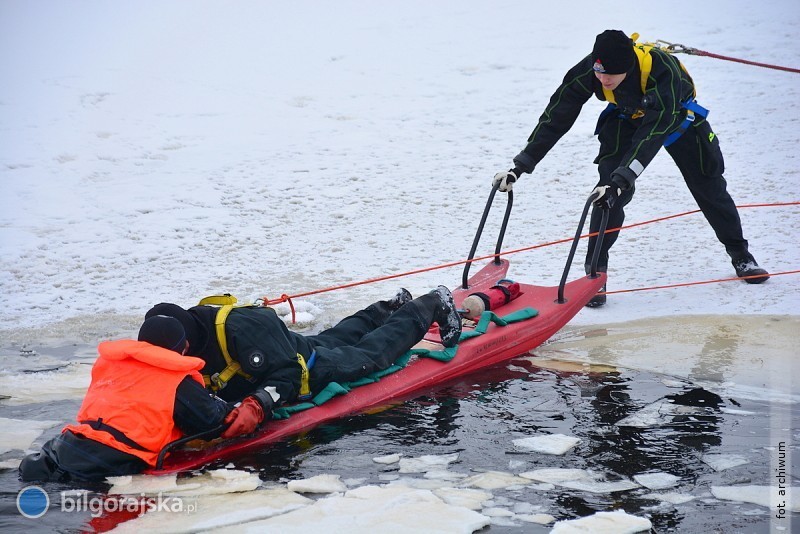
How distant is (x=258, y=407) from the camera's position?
12.6 feet

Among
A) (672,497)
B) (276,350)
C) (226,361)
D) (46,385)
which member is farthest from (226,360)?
(672,497)

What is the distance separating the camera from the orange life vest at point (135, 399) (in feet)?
11.5

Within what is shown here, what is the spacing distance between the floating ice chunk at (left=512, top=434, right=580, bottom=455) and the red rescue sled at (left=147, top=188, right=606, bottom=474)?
0.84 meters

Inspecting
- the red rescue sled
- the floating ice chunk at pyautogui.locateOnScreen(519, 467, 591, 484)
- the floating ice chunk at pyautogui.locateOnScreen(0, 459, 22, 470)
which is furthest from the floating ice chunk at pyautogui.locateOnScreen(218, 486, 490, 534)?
the floating ice chunk at pyautogui.locateOnScreen(0, 459, 22, 470)

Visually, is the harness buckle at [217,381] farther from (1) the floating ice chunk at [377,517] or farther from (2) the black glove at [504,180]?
(2) the black glove at [504,180]

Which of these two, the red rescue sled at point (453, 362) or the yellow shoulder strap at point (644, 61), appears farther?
the yellow shoulder strap at point (644, 61)

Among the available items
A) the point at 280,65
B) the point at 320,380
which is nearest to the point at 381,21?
the point at 280,65

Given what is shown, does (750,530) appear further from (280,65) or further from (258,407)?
(280,65)

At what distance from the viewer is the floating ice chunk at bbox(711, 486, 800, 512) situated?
317 centimetres

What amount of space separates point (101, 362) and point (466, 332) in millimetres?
2118

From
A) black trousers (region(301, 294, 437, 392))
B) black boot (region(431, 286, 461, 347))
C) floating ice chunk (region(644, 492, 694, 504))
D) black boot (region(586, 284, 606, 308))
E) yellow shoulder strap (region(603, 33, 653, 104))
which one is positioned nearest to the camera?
floating ice chunk (region(644, 492, 694, 504))

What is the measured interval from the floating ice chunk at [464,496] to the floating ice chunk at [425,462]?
0.26 m

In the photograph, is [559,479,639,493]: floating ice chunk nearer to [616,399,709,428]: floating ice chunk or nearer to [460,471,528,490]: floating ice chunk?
[460,471,528,490]: floating ice chunk

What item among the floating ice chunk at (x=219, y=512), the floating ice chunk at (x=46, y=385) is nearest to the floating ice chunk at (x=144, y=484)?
the floating ice chunk at (x=219, y=512)
